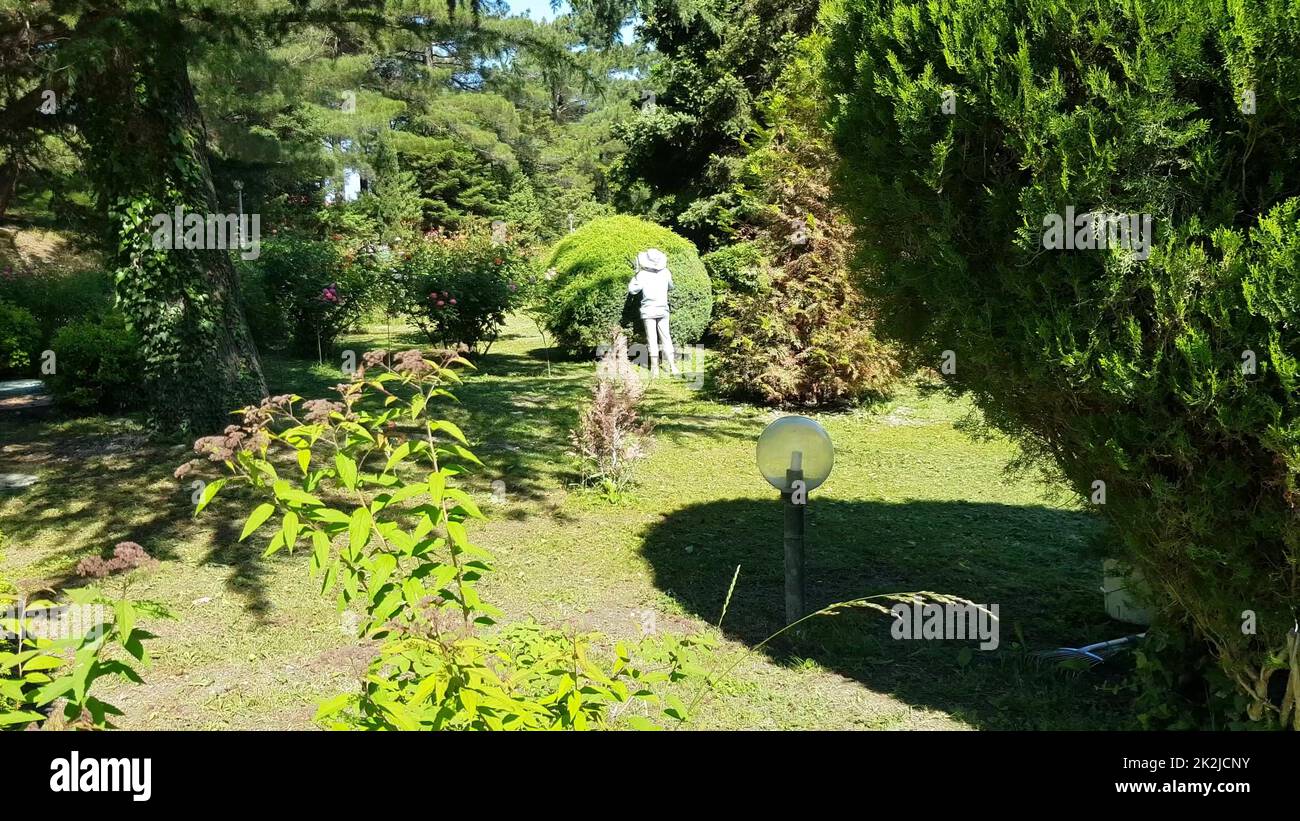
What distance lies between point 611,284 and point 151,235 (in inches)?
324

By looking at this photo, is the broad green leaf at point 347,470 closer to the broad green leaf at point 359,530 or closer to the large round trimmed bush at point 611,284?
the broad green leaf at point 359,530

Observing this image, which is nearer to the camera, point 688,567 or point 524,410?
point 688,567

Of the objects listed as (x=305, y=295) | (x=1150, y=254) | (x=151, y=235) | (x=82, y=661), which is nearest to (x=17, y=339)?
(x=305, y=295)

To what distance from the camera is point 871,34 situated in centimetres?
389

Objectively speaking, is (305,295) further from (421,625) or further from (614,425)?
(421,625)

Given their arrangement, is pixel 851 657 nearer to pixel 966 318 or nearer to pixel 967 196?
pixel 966 318

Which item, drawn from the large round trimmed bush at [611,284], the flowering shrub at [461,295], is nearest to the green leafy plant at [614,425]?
the flowering shrub at [461,295]

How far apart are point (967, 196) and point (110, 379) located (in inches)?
391

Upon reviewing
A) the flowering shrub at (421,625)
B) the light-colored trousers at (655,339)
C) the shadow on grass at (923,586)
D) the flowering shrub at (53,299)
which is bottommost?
the shadow on grass at (923,586)

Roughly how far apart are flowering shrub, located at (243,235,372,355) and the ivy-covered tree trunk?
5.56m

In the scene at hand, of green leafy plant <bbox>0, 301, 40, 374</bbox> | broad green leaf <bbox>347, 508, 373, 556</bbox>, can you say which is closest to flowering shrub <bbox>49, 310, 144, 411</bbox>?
green leafy plant <bbox>0, 301, 40, 374</bbox>

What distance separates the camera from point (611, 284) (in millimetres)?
16062

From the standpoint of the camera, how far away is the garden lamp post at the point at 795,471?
203 inches

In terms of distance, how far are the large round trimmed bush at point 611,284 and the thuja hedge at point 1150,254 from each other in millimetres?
12140
